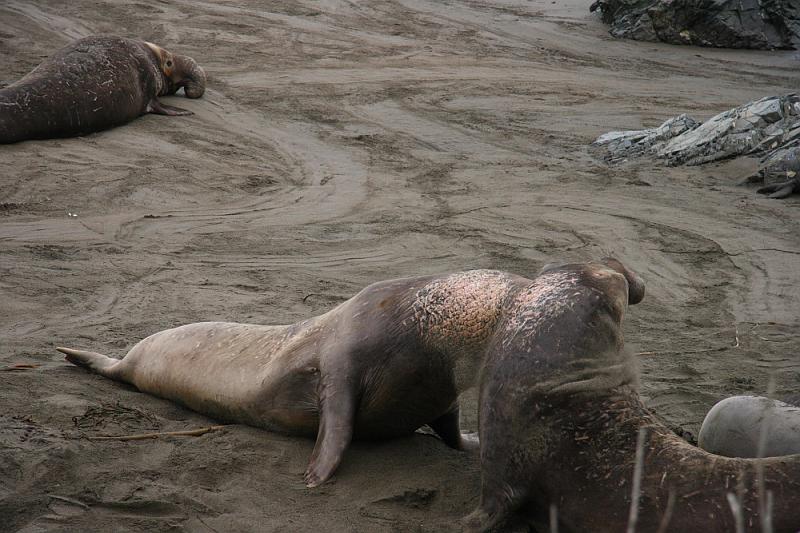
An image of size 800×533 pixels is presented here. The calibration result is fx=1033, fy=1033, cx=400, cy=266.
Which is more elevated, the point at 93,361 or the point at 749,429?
the point at 749,429

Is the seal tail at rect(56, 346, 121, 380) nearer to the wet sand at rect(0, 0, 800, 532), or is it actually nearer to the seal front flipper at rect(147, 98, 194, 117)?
the wet sand at rect(0, 0, 800, 532)

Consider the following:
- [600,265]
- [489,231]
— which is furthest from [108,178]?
[600,265]

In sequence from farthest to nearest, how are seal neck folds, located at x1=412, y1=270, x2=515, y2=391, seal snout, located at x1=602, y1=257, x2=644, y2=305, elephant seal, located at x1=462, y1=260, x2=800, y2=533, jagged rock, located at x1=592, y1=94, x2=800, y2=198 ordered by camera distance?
jagged rock, located at x1=592, y1=94, x2=800, y2=198
seal snout, located at x1=602, y1=257, x2=644, y2=305
seal neck folds, located at x1=412, y1=270, x2=515, y2=391
elephant seal, located at x1=462, y1=260, x2=800, y2=533

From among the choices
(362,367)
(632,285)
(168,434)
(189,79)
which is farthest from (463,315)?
(189,79)

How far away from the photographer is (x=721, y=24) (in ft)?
53.2

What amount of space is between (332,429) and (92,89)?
7.17 m

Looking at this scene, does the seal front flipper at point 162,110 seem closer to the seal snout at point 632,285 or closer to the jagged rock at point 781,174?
the jagged rock at point 781,174

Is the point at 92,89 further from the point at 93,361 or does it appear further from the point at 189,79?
the point at 93,361

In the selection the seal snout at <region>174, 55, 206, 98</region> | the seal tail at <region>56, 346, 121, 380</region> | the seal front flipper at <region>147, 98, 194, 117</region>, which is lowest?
the seal front flipper at <region>147, 98, 194, 117</region>

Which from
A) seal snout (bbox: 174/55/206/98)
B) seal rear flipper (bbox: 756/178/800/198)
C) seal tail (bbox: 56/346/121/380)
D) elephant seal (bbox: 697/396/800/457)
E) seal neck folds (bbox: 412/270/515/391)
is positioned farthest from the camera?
seal snout (bbox: 174/55/206/98)

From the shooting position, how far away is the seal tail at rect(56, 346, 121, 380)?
515 centimetres

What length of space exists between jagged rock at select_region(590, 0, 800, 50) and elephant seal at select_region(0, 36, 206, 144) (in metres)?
8.11

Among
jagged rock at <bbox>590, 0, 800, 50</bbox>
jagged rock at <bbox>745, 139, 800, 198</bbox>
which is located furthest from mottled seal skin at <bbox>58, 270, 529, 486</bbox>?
jagged rock at <bbox>590, 0, 800, 50</bbox>

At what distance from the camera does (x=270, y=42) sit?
47.7 feet
